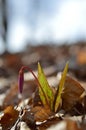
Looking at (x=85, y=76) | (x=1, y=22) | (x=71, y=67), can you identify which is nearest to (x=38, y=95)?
(x=85, y=76)

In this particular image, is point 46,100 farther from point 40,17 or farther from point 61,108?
point 40,17

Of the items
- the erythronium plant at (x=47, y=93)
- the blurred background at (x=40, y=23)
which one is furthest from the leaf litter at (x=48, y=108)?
the blurred background at (x=40, y=23)

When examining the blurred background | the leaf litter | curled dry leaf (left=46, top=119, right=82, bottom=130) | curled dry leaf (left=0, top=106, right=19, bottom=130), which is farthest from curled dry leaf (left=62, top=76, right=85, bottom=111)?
the blurred background

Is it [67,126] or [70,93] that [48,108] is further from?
[67,126]

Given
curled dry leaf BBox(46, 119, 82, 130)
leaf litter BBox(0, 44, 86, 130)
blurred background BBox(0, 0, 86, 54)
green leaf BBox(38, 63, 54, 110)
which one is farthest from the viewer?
blurred background BBox(0, 0, 86, 54)

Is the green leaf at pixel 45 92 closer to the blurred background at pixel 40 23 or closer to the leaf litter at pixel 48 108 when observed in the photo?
the leaf litter at pixel 48 108

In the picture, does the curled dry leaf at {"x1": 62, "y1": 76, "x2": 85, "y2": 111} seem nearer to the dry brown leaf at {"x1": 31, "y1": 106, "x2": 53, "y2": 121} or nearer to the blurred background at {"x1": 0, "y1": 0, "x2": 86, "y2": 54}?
the dry brown leaf at {"x1": 31, "y1": 106, "x2": 53, "y2": 121}
